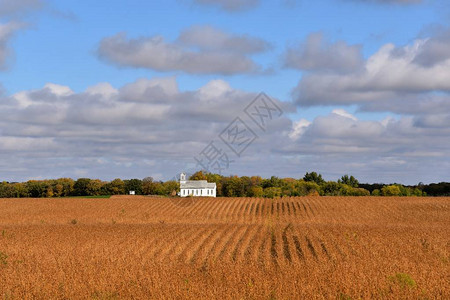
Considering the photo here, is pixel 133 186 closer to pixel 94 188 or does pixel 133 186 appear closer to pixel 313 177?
pixel 94 188

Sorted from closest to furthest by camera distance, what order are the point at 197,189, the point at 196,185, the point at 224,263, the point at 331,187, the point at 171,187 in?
1. the point at 224,263
2. the point at 197,189
3. the point at 196,185
4. the point at 331,187
5. the point at 171,187

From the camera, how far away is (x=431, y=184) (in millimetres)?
114312

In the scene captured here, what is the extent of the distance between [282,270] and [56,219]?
147 feet

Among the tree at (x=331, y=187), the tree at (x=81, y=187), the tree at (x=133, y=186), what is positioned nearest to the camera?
the tree at (x=331, y=187)

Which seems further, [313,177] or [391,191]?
[313,177]

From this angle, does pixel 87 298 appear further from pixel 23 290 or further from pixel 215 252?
pixel 215 252

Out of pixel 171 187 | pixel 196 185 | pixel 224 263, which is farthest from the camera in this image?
pixel 171 187

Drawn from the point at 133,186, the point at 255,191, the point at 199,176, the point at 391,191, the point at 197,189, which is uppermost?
the point at 199,176

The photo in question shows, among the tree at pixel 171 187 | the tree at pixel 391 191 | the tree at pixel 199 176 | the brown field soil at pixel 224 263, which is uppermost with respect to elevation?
the tree at pixel 199 176

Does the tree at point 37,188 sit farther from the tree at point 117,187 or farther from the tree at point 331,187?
the tree at point 331,187

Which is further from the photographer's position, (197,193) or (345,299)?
(197,193)

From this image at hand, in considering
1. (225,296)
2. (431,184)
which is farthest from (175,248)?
(431,184)

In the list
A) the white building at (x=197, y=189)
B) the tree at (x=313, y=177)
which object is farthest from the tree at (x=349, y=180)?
the white building at (x=197, y=189)

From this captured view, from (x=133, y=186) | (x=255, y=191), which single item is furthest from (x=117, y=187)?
(x=255, y=191)
